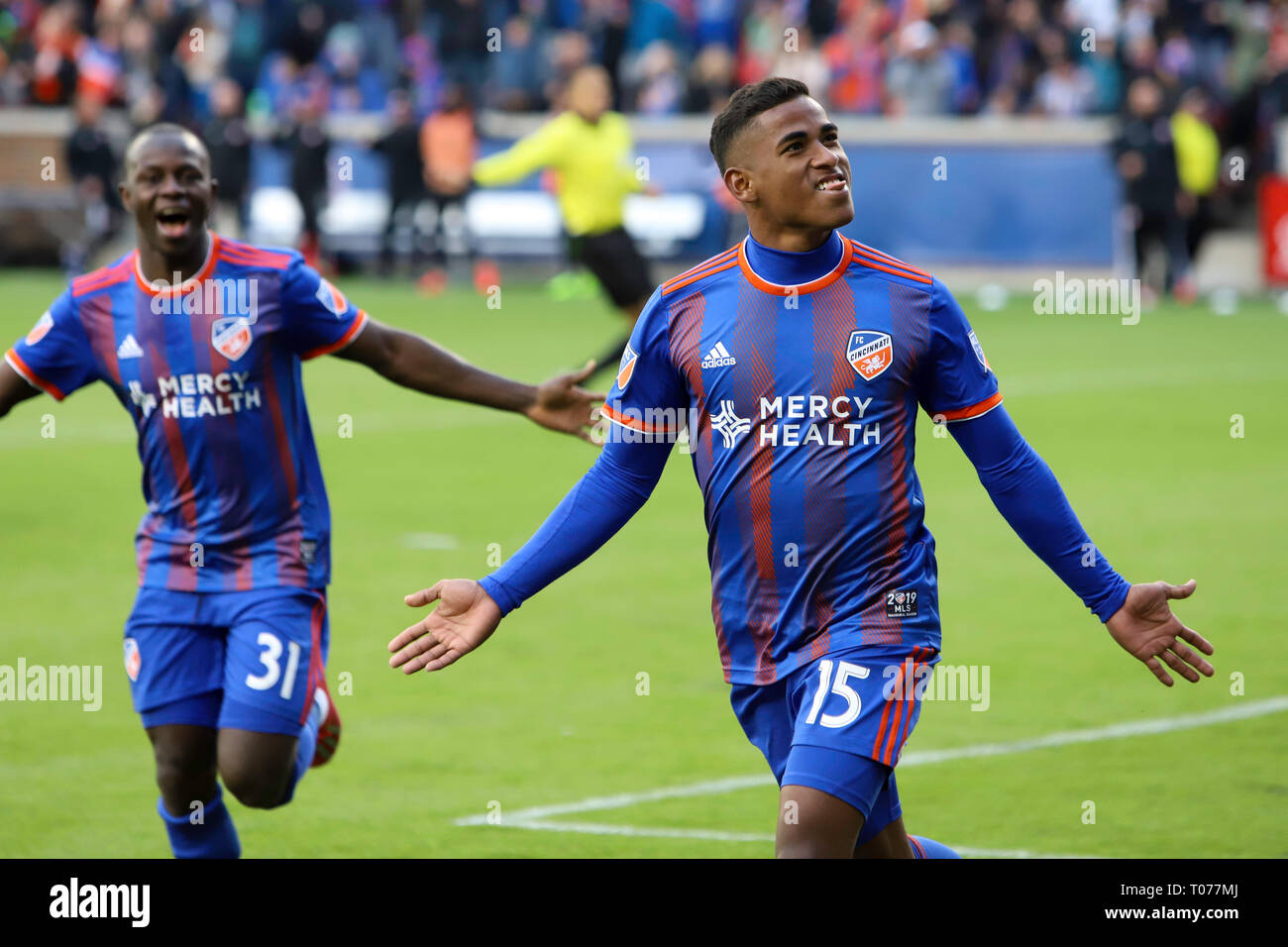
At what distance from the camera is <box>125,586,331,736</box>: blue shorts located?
18.5 feet

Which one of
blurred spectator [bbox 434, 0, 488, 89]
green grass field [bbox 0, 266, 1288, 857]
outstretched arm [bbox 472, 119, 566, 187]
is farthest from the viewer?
blurred spectator [bbox 434, 0, 488, 89]

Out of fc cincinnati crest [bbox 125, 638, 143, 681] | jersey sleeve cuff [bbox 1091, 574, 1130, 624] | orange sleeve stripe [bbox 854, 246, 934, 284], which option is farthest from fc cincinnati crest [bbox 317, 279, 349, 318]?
jersey sleeve cuff [bbox 1091, 574, 1130, 624]

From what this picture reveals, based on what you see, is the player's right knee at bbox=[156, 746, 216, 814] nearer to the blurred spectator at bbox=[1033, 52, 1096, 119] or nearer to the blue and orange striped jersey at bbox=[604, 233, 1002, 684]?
the blue and orange striped jersey at bbox=[604, 233, 1002, 684]

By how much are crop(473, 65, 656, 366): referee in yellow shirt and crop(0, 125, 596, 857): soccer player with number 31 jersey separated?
1057 cm

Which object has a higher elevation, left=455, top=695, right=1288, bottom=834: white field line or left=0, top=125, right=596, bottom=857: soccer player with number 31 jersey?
left=0, top=125, right=596, bottom=857: soccer player with number 31 jersey

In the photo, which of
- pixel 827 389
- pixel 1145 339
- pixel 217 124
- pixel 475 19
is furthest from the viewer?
pixel 475 19

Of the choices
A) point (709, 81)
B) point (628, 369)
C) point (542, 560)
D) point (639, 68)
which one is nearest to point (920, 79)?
point (709, 81)

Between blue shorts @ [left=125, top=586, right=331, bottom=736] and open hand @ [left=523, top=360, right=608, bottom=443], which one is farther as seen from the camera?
open hand @ [left=523, top=360, right=608, bottom=443]

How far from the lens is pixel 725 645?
4.81 m
